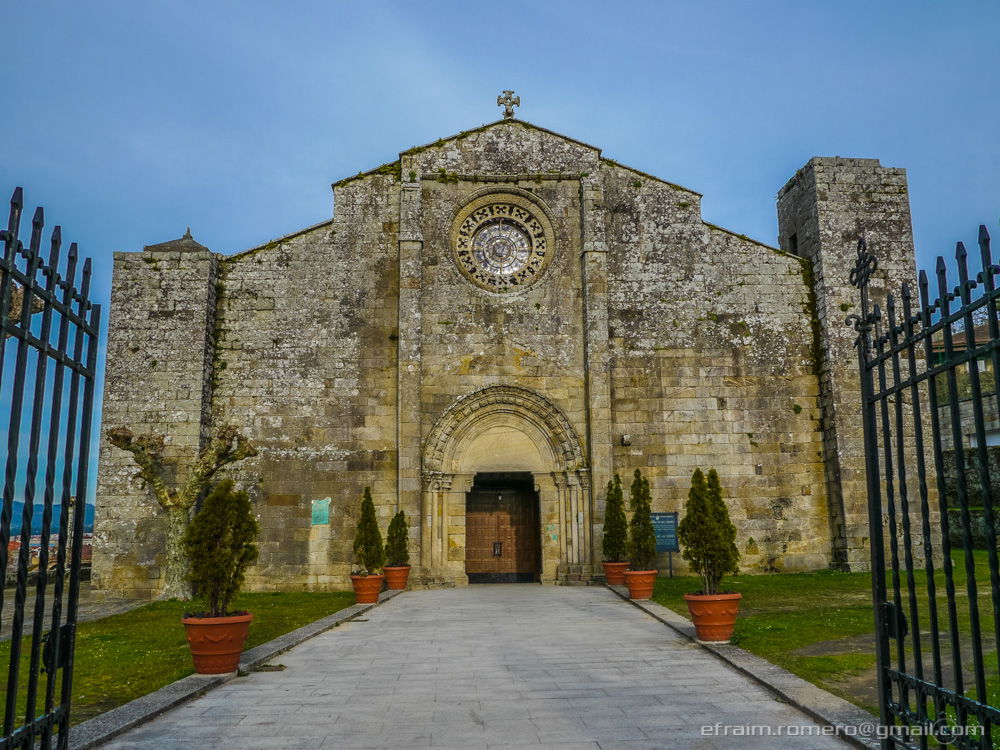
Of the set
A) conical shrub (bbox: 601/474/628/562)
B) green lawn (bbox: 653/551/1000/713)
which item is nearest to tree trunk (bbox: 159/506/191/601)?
conical shrub (bbox: 601/474/628/562)

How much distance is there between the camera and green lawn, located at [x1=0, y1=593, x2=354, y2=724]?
7.06m

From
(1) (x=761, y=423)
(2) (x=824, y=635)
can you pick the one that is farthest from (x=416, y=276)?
(2) (x=824, y=635)

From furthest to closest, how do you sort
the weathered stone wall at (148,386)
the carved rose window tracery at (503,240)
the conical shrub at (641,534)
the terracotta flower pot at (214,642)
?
the carved rose window tracery at (503,240) < the weathered stone wall at (148,386) < the conical shrub at (641,534) < the terracotta flower pot at (214,642)

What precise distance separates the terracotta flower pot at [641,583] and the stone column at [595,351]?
310 centimetres

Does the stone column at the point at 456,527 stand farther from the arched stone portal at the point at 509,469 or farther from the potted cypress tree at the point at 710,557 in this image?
the potted cypress tree at the point at 710,557

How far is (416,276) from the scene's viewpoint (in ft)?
56.3

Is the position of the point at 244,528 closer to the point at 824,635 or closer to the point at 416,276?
the point at 824,635

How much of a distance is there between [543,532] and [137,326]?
9.76m

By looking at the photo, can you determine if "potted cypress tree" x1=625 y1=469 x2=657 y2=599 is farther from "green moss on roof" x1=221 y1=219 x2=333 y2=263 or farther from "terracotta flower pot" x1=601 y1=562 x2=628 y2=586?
"green moss on roof" x1=221 y1=219 x2=333 y2=263

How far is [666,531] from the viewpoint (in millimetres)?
15867

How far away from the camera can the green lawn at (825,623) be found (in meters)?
6.89

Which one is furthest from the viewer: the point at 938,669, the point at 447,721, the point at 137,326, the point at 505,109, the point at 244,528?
the point at 505,109

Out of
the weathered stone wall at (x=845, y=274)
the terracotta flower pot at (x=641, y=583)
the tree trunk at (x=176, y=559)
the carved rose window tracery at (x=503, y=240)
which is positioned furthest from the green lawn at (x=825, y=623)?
the tree trunk at (x=176, y=559)

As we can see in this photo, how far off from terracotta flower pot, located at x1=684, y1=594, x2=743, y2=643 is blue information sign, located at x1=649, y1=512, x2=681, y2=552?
703cm
